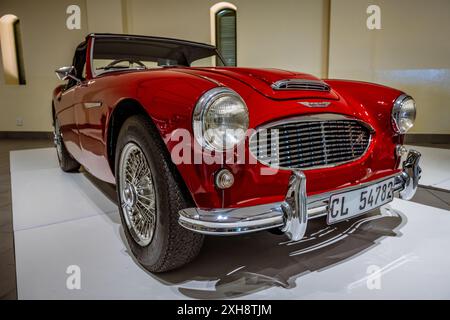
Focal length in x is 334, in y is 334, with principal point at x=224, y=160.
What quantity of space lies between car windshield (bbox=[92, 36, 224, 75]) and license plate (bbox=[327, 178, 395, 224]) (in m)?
1.63

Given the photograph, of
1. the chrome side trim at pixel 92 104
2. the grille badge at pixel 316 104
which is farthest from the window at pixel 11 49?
the grille badge at pixel 316 104

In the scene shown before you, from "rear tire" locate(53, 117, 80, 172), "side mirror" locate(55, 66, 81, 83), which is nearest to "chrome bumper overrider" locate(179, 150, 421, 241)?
"side mirror" locate(55, 66, 81, 83)

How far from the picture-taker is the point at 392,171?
1.65 meters

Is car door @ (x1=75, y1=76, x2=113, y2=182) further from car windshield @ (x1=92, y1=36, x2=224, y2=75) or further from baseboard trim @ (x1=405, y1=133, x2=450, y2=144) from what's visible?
baseboard trim @ (x1=405, y1=133, x2=450, y2=144)

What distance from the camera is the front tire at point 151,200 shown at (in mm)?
1260

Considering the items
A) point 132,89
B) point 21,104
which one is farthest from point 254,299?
point 21,104

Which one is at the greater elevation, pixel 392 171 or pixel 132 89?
pixel 132 89

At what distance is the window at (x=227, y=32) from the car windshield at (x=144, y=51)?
342 cm

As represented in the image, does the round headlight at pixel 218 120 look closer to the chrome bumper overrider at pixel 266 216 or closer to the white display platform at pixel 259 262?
the chrome bumper overrider at pixel 266 216

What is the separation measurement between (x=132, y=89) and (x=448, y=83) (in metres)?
5.24

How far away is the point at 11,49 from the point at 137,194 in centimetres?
658

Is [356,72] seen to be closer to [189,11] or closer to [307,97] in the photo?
[189,11]

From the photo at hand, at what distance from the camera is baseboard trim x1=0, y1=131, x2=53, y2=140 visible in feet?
20.8

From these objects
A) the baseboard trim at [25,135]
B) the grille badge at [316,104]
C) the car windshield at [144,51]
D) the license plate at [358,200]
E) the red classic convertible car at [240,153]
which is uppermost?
the car windshield at [144,51]
